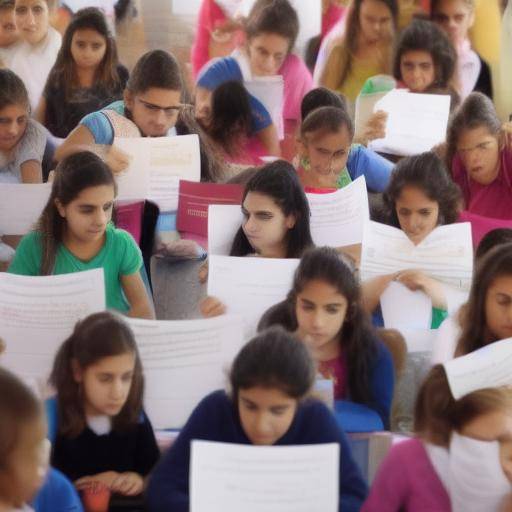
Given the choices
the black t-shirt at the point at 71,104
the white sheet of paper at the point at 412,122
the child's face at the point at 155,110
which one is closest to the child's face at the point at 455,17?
the white sheet of paper at the point at 412,122

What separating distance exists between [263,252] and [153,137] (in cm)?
73

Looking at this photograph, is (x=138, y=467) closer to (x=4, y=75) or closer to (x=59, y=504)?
(x=59, y=504)

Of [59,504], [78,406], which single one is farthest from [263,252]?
[59,504]

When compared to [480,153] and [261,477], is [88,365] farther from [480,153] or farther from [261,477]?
[480,153]

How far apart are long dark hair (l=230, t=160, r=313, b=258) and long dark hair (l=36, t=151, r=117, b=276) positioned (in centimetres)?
43

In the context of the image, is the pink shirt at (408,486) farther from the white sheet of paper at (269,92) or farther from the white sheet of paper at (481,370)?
the white sheet of paper at (269,92)

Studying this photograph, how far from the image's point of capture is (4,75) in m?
4.23

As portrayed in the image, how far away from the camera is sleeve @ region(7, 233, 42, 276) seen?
333 centimetres

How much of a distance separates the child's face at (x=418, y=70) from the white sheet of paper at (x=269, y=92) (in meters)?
0.67

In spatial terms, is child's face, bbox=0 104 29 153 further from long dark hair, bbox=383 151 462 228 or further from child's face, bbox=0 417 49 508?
child's face, bbox=0 417 49 508

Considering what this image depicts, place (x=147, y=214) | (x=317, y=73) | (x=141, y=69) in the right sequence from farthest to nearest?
(x=317, y=73)
(x=141, y=69)
(x=147, y=214)

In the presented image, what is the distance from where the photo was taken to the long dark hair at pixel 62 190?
3350mm

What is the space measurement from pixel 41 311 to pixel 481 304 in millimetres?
1064

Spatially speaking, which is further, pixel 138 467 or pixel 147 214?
pixel 147 214
